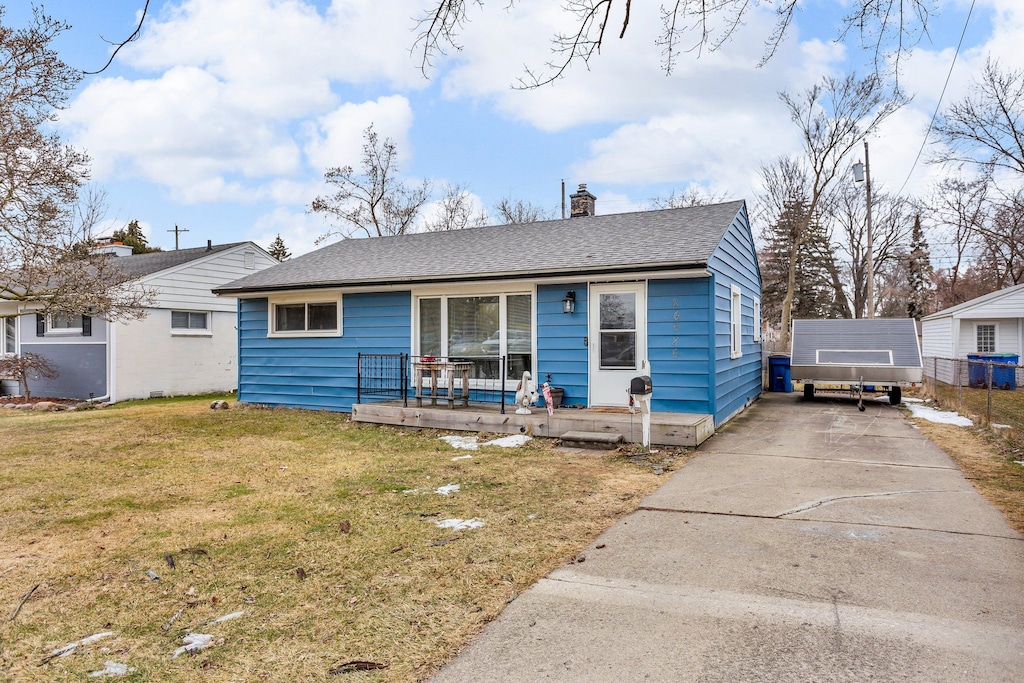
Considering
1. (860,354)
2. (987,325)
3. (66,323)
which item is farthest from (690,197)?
(66,323)

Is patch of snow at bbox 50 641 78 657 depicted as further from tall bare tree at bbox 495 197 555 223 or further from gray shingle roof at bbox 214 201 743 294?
tall bare tree at bbox 495 197 555 223

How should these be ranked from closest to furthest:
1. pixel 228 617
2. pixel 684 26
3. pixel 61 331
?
pixel 228 617 → pixel 684 26 → pixel 61 331

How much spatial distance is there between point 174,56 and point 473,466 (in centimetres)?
488

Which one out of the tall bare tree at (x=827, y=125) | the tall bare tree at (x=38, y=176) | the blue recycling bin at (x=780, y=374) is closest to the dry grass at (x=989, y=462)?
the blue recycling bin at (x=780, y=374)

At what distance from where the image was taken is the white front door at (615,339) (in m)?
8.97

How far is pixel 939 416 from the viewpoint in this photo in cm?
1048

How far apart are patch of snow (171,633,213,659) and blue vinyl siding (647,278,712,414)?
6.93 metres

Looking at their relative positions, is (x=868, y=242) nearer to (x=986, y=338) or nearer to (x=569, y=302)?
(x=986, y=338)

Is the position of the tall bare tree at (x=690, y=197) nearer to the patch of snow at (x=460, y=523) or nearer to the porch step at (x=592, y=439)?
the porch step at (x=592, y=439)

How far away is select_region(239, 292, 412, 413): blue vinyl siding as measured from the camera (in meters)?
10.8

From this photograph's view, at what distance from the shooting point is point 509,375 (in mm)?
9938

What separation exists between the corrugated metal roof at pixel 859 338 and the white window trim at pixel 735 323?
2069 millimetres

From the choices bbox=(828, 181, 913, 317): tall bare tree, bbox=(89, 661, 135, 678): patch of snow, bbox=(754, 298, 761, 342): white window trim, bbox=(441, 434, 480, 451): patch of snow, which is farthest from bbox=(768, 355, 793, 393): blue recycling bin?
bbox=(89, 661, 135, 678): patch of snow

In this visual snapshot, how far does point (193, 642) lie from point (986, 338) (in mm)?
23686
